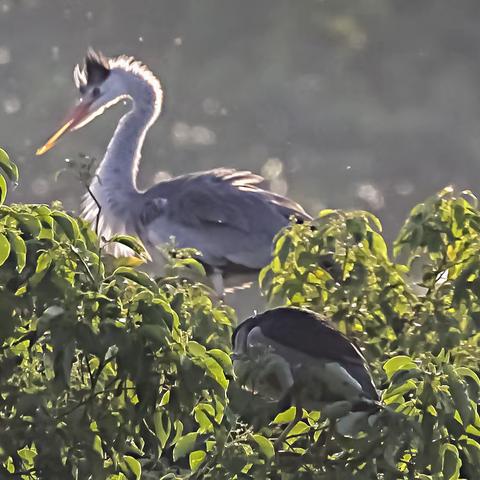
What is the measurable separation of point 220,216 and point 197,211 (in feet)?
0.29

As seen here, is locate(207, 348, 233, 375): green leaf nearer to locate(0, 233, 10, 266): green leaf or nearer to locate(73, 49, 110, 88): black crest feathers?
locate(0, 233, 10, 266): green leaf

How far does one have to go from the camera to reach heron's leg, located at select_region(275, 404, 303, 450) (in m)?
2.18

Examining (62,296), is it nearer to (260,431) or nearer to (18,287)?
(18,287)

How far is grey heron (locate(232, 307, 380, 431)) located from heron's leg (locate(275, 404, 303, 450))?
12 millimetres

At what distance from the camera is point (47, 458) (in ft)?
6.59

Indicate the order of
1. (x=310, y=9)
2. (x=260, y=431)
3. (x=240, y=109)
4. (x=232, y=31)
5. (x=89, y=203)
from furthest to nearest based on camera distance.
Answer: (x=310, y=9) < (x=232, y=31) < (x=240, y=109) < (x=89, y=203) < (x=260, y=431)

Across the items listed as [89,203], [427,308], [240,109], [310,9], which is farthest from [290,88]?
[427,308]

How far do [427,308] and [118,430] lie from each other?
2.27 ft

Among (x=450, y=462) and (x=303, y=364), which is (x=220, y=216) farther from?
(x=450, y=462)

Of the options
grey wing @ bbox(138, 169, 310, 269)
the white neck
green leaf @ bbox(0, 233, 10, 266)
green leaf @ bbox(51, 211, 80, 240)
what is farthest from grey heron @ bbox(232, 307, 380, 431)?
the white neck

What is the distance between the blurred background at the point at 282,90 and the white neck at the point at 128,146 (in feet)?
12.5

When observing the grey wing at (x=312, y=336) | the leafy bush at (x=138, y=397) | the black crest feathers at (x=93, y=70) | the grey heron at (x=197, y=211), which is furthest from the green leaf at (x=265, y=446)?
the black crest feathers at (x=93, y=70)

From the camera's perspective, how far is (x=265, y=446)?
2031 millimetres

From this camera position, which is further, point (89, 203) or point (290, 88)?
point (290, 88)
